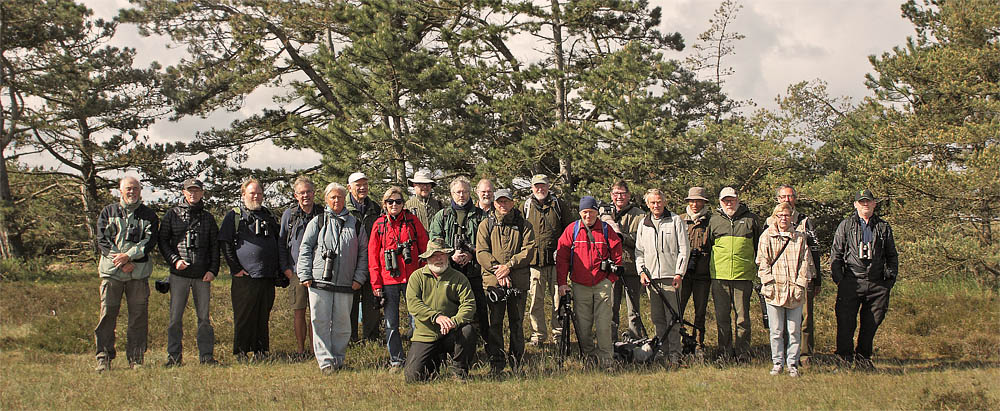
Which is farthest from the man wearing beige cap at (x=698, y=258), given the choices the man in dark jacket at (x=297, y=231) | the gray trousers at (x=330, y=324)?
the man in dark jacket at (x=297, y=231)

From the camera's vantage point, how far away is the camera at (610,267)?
7031mm

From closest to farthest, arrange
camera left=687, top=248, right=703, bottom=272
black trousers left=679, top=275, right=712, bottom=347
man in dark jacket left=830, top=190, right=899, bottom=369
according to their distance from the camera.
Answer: man in dark jacket left=830, top=190, right=899, bottom=369 → camera left=687, top=248, right=703, bottom=272 → black trousers left=679, top=275, right=712, bottom=347

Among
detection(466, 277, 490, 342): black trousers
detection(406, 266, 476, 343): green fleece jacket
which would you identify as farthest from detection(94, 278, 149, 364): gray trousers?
detection(466, 277, 490, 342): black trousers

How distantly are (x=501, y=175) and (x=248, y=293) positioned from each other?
9.11m

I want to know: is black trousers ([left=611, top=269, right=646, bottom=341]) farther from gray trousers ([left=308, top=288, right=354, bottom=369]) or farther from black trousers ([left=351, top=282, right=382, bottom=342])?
gray trousers ([left=308, top=288, right=354, bottom=369])

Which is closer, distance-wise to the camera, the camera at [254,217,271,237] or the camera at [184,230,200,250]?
the camera at [184,230,200,250]

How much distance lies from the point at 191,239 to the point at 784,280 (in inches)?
252

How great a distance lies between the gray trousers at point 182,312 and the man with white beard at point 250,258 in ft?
1.01

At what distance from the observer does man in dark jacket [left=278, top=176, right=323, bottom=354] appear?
7.64 meters

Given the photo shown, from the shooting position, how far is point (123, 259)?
23.0ft

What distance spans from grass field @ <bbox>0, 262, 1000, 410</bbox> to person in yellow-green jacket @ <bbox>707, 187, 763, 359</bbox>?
48 cm

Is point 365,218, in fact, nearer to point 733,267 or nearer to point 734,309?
point 733,267

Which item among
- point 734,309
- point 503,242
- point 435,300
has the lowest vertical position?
point 734,309

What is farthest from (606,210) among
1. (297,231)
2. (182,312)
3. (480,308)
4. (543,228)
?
(182,312)
